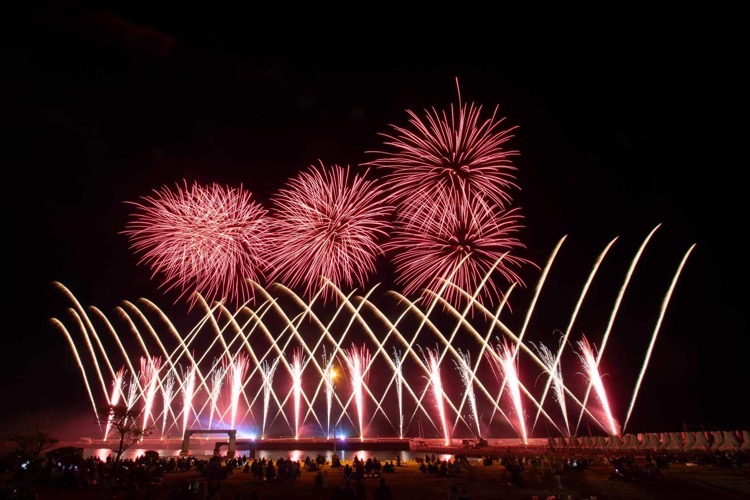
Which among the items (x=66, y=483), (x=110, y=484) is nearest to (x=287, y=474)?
(x=110, y=484)

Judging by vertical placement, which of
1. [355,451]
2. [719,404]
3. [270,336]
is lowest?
[355,451]

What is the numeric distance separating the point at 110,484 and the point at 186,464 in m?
12.0

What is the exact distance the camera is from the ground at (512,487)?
17766 millimetres

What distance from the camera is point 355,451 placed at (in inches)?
2426

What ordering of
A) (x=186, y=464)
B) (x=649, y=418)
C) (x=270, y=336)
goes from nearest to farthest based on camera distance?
(x=186, y=464) < (x=270, y=336) < (x=649, y=418)

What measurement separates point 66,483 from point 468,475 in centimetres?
2010

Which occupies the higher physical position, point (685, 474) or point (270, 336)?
point (270, 336)

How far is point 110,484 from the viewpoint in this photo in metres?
18.2

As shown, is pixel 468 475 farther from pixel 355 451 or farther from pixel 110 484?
pixel 355 451

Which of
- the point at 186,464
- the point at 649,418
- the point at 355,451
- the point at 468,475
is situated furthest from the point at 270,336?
the point at 649,418

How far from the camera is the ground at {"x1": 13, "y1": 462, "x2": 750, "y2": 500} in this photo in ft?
58.3

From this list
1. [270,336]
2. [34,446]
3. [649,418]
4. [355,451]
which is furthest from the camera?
[649,418]

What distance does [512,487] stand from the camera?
66.3 feet

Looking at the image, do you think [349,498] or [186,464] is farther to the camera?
[186,464]
